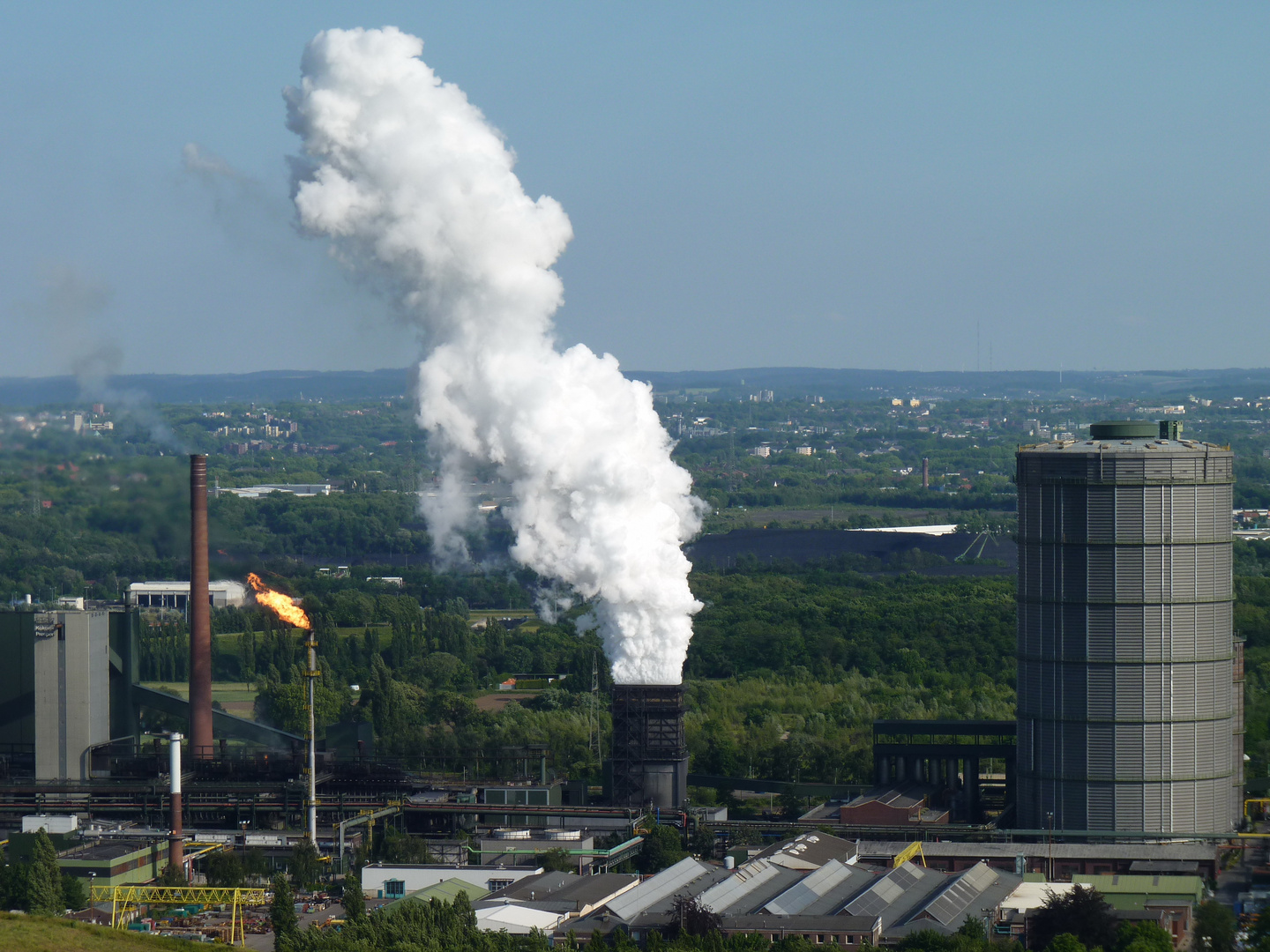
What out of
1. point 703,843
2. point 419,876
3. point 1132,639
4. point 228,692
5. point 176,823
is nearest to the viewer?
point 419,876

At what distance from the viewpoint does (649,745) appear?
83562 millimetres

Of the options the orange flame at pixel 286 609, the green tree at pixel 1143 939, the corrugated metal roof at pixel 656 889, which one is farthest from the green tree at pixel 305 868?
the green tree at pixel 1143 939

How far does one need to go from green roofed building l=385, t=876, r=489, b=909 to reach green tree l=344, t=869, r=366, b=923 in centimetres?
90

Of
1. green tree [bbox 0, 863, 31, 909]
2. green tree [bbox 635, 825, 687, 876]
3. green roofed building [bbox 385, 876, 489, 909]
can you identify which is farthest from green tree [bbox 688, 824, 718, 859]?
green tree [bbox 0, 863, 31, 909]

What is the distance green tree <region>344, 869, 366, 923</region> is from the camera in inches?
2457

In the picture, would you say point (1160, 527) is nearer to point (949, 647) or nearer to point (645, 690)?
point (645, 690)

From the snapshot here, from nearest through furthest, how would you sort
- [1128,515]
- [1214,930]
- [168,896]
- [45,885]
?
1. [1214,930]
2. [45,885]
3. [168,896]
4. [1128,515]

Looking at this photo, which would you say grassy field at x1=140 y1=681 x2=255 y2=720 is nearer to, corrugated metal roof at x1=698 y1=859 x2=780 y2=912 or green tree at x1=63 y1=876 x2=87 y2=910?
green tree at x1=63 y1=876 x2=87 y2=910

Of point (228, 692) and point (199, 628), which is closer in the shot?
point (199, 628)

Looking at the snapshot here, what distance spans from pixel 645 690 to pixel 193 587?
2559 cm

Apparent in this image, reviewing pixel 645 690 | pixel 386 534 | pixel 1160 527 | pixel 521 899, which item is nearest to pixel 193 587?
pixel 645 690

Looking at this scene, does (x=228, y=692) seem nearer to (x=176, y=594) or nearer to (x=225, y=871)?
(x=176, y=594)

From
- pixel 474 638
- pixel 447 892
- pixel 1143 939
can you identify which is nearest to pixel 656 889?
pixel 447 892

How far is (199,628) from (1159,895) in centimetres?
4714
